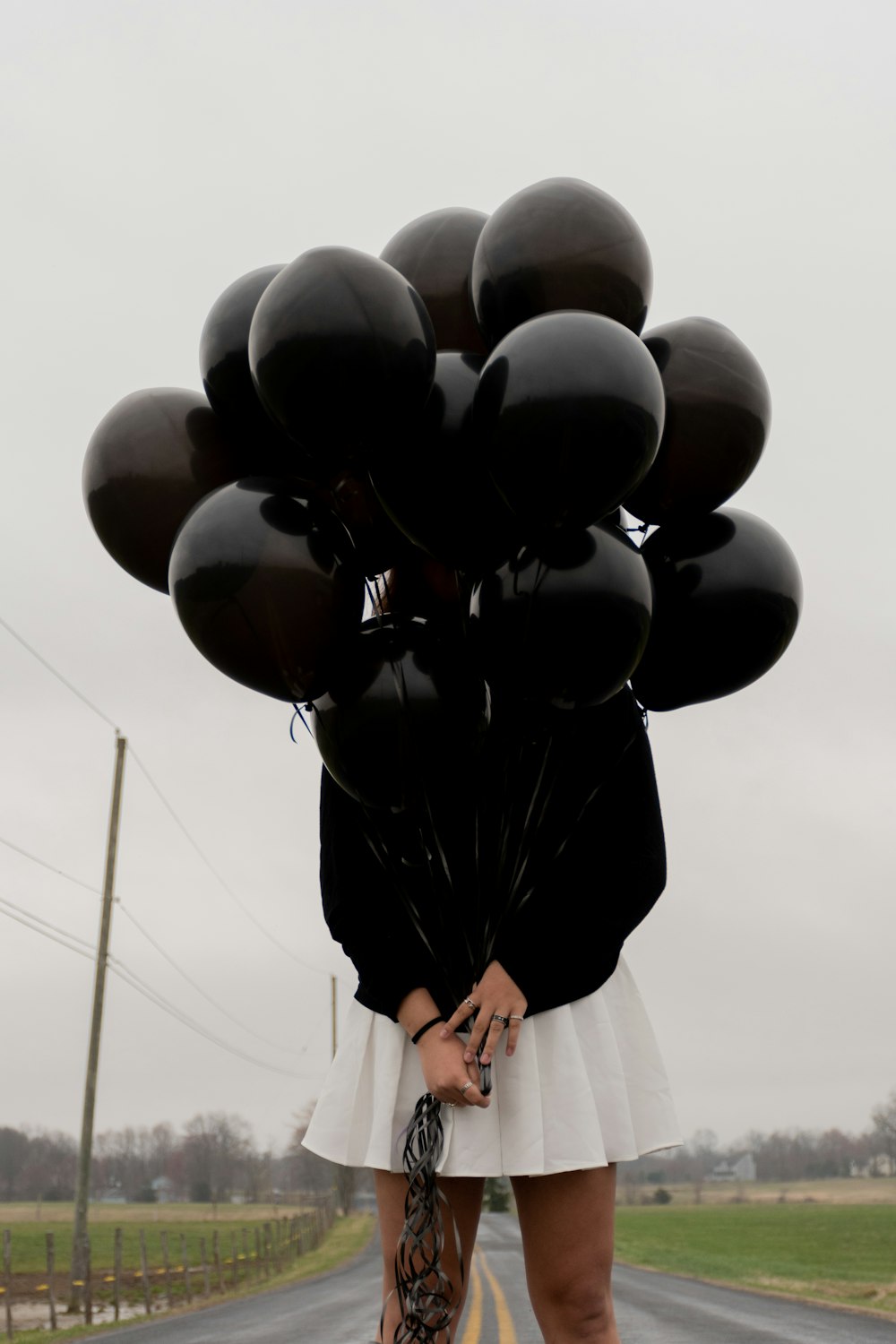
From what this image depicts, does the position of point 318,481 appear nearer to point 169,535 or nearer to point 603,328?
point 169,535

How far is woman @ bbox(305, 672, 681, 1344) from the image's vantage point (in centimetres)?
213

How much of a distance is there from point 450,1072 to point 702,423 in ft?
4.43

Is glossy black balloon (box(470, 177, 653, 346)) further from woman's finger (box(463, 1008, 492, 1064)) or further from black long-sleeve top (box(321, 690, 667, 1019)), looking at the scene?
woman's finger (box(463, 1008, 492, 1064))

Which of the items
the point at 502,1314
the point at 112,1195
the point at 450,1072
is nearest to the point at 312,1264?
Result: the point at 502,1314

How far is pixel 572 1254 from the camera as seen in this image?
2.12 m

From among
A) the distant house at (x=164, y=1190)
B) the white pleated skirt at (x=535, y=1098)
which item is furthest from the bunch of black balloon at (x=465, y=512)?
→ the distant house at (x=164, y=1190)

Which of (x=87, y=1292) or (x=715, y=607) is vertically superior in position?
(x=715, y=607)

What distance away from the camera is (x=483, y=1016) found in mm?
2098

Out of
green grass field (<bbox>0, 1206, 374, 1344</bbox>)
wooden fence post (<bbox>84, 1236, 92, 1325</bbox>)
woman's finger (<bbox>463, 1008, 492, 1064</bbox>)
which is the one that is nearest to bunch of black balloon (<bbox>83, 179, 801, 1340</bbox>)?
woman's finger (<bbox>463, 1008, 492, 1064</bbox>)

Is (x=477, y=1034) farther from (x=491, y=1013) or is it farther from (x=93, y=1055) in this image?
(x=93, y=1055)

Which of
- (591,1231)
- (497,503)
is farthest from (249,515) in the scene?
(591,1231)

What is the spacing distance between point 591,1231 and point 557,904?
0.59 meters

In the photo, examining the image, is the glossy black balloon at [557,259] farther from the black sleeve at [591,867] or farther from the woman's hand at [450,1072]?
the woman's hand at [450,1072]

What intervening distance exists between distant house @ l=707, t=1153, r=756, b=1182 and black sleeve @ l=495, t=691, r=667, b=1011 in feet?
441
